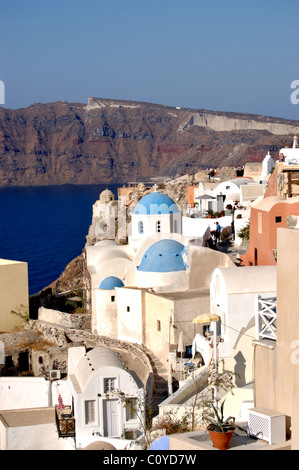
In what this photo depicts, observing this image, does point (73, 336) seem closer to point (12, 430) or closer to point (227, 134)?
point (12, 430)

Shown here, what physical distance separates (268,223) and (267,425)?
9098mm

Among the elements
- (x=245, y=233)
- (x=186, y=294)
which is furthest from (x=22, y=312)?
(x=245, y=233)

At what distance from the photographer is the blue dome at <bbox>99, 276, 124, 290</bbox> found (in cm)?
1712

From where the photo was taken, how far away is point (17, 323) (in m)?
19.7

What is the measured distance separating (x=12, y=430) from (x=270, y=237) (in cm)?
646

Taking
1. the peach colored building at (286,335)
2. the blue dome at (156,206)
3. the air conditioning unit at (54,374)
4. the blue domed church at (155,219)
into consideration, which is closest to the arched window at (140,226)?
the blue domed church at (155,219)

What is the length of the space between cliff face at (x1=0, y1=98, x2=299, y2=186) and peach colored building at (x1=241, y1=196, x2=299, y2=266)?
134 m

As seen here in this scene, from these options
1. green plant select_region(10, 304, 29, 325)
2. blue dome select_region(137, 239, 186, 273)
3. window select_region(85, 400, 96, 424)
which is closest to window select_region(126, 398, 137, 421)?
window select_region(85, 400, 96, 424)

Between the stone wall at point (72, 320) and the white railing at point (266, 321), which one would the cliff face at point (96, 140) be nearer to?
the stone wall at point (72, 320)

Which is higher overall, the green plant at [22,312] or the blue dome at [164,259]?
the blue dome at [164,259]

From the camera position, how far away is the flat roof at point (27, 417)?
11891mm

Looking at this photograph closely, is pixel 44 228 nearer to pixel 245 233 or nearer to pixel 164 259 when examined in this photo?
pixel 245 233

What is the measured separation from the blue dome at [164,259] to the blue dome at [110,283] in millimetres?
623

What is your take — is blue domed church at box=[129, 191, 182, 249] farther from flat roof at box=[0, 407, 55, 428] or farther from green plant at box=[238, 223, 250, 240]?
flat roof at box=[0, 407, 55, 428]
